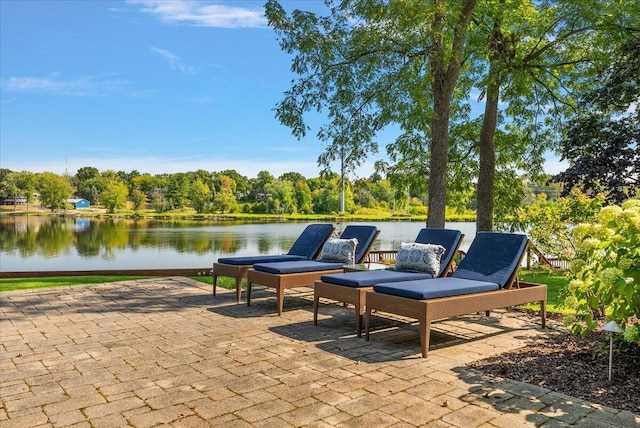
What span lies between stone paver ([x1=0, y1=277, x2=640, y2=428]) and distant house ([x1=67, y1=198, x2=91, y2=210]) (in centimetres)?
6490

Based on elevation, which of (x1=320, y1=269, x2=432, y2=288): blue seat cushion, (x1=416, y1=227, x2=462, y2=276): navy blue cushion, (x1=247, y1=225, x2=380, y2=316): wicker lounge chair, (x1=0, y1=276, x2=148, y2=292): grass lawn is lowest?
(x1=0, y1=276, x2=148, y2=292): grass lawn

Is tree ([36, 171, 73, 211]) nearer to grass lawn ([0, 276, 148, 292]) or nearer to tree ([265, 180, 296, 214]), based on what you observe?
tree ([265, 180, 296, 214])

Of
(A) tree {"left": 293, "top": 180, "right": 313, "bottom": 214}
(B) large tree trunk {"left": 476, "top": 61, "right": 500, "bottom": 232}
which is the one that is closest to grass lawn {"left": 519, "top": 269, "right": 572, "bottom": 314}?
(B) large tree trunk {"left": 476, "top": 61, "right": 500, "bottom": 232}

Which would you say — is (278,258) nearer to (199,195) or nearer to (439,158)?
(439,158)

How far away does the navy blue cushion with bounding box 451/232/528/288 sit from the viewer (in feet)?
16.5

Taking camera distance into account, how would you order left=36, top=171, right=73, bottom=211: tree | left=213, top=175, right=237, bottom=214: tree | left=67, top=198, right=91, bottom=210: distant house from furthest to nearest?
left=67, top=198, right=91, bottom=210: distant house
left=36, top=171, right=73, bottom=211: tree
left=213, top=175, right=237, bottom=214: tree

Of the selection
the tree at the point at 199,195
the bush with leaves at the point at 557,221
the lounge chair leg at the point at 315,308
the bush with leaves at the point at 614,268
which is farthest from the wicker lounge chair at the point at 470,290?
the tree at the point at 199,195

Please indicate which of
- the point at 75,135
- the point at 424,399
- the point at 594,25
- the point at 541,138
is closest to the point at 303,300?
the point at 424,399

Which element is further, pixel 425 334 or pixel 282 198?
pixel 282 198

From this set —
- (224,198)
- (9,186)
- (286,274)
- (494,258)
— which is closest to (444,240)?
(494,258)

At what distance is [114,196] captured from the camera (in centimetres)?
6056

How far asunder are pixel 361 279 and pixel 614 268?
2237mm

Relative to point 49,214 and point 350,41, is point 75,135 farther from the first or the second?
point 350,41

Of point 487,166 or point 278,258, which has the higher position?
point 487,166
